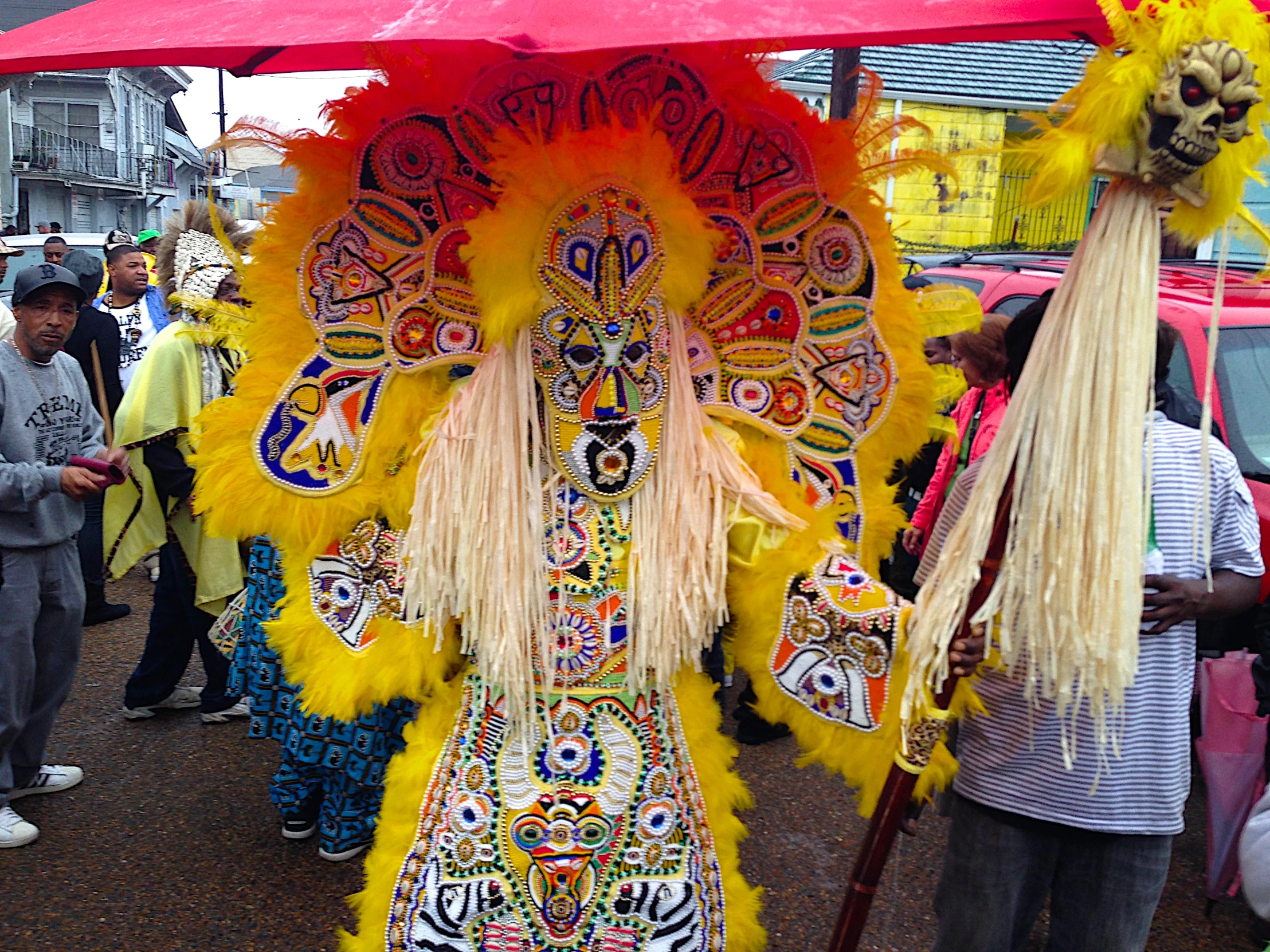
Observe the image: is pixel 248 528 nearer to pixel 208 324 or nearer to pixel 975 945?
pixel 975 945

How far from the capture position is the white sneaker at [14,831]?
339cm

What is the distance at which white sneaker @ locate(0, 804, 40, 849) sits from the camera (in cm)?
339

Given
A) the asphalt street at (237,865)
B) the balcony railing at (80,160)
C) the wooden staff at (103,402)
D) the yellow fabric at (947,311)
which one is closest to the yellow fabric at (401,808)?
the asphalt street at (237,865)

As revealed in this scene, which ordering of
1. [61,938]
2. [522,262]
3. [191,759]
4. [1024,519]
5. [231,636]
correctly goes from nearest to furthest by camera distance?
[1024,519], [522,262], [61,938], [231,636], [191,759]

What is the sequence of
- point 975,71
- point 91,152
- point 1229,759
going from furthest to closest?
point 91,152 → point 975,71 → point 1229,759

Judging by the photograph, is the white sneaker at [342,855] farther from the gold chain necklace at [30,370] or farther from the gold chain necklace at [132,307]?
the gold chain necklace at [132,307]

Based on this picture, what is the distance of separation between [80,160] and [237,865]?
1489 inches

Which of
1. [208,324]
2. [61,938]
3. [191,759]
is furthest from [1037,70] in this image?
[61,938]

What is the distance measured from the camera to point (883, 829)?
177 cm

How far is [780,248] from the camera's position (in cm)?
211

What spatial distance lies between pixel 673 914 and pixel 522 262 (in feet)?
4.18

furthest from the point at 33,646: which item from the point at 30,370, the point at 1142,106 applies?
the point at 1142,106

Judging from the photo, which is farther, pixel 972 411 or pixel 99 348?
pixel 99 348

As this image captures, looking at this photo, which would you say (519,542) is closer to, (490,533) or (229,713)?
(490,533)
